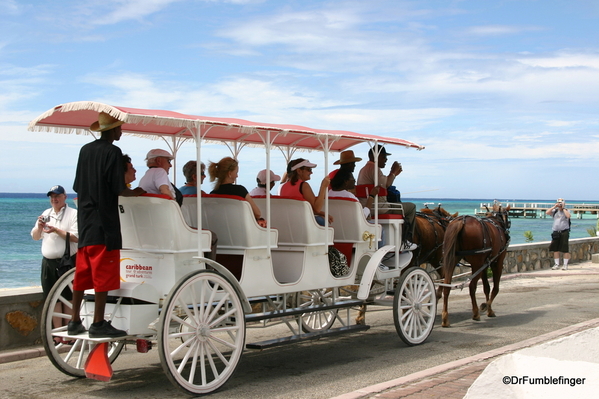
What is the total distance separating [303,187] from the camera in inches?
356

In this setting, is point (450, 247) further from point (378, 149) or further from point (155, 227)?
point (155, 227)

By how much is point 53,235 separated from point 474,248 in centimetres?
676

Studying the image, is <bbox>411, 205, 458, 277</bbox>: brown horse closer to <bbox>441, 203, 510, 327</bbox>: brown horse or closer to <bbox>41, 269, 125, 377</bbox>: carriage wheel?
<bbox>441, 203, 510, 327</bbox>: brown horse

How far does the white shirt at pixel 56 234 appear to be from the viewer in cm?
905

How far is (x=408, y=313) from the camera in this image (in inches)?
376

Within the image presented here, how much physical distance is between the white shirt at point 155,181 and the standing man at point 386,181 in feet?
11.9

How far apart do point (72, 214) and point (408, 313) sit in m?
4.60

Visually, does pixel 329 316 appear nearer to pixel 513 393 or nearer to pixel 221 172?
pixel 221 172

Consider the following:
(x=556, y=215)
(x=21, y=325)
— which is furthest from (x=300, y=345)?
(x=556, y=215)

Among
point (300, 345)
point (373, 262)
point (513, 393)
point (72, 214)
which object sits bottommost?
point (300, 345)

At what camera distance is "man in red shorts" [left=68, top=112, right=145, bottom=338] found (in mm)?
6715

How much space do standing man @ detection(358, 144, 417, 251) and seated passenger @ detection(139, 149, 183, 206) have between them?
3.51 meters

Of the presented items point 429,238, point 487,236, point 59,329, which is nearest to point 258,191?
point 59,329

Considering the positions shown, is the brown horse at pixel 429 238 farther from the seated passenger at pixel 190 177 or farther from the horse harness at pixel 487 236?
the seated passenger at pixel 190 177
